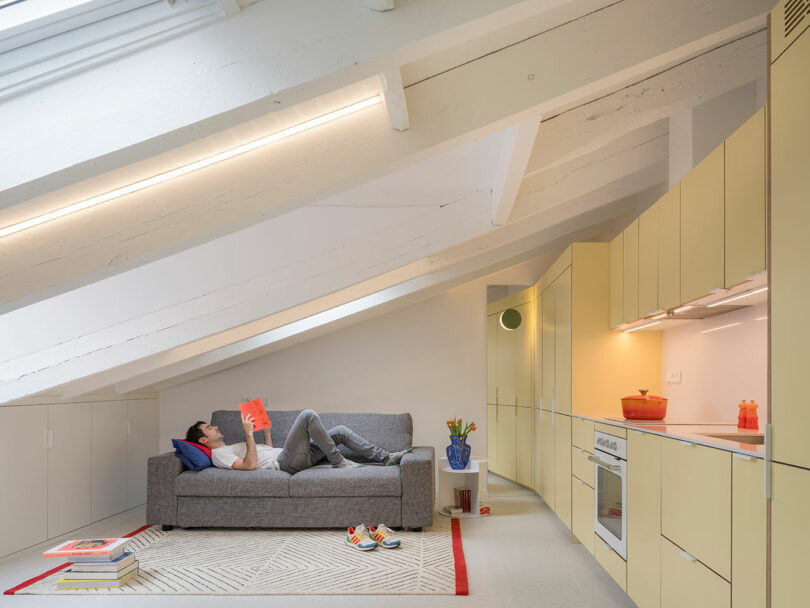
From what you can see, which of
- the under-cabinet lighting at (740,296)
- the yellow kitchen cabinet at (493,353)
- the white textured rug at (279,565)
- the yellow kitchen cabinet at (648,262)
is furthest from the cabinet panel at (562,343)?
the yellow kitchen cabinet at (493,353)

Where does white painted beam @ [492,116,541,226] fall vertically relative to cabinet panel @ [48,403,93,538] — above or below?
above

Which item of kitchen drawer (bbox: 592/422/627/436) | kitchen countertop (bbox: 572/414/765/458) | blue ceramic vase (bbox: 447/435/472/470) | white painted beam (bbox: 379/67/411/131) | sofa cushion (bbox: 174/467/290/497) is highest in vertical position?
white painted beam (bbox: 379/67/411/131)

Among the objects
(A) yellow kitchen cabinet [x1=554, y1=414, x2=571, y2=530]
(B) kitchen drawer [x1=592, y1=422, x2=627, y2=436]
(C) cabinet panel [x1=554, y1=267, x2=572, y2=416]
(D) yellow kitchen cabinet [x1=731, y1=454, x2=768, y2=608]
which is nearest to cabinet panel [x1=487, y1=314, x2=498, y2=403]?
(C) cabinet panel [x1=554, y1=267, x2=572, y2=416]

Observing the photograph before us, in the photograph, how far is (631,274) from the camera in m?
4.14

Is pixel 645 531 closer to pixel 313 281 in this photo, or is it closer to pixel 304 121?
pixel 313 281

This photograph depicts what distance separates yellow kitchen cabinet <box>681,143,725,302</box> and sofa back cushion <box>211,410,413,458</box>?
11.1 feet

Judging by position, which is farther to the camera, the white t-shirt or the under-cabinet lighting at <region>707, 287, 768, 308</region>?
the white t-shirt

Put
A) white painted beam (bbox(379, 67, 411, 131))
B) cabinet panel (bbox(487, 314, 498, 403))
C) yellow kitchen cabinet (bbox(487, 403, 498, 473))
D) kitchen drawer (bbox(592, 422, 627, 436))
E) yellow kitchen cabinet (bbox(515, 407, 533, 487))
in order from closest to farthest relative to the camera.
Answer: white painted beam (bbox(379, 67, 411, 131))
kitchen drawer (bbox(592, 422, 627, 436))
yellow kitchen cabinet (bbox(515, 407, 533, 487))
cabinet panel (bbox(487, 314, 498, 403))
yellow kitchen cabinet (bbox(487, 403, 498, 473))

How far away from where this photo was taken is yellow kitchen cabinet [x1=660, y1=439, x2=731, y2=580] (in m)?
2.22

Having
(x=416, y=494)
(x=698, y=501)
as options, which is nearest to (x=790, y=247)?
(x=698, y=501)

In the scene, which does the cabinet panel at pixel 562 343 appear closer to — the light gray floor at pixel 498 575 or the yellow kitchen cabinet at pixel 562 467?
the yellow kitchen cabinet at pixel 562 467

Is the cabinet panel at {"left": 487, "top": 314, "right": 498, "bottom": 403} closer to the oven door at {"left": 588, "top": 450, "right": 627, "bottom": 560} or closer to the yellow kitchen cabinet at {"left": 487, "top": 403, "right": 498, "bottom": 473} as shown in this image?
the yellow kitchen cabinet at {"left": 487, "top": 403, "right": 498, "bottom": 473}

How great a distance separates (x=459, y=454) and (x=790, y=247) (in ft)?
13.8

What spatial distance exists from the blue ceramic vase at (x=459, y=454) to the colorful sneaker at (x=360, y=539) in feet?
4.02
